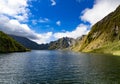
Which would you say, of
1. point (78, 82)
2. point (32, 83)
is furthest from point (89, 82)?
point (32, 83)

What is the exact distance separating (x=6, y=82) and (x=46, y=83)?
10.7 metres

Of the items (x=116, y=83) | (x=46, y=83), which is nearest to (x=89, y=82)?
(x=116, y=83)

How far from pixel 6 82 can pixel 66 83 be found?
16.0 metres

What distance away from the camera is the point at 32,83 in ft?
177

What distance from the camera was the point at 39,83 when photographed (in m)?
54.0

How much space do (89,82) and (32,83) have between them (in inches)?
600

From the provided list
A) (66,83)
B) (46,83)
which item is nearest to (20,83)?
(46,83)

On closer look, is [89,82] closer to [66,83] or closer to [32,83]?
[66,83]

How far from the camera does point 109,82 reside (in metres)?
55.8

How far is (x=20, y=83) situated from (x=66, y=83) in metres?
12.1

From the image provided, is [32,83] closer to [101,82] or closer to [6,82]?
[6,82]

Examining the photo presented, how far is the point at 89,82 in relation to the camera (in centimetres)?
5556

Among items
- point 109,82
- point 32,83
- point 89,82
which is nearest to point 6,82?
point 32,83

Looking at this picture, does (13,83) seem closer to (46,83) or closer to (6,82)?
(6,82)
